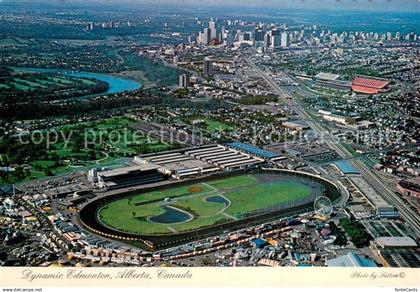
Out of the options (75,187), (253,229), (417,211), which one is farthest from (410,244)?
(75,187)

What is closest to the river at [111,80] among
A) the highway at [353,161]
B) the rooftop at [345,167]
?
the highway at [353,161]

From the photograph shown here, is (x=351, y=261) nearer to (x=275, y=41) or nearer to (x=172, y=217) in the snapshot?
(x=172, y=217)

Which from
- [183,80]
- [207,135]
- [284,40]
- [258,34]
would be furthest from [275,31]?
[207,135]

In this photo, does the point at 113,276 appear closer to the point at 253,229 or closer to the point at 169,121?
the point at 253,229

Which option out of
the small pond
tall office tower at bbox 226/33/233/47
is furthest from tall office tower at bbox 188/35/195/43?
the small pond

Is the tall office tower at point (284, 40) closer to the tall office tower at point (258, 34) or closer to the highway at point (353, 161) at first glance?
the tall office tower at point (258, 34)
